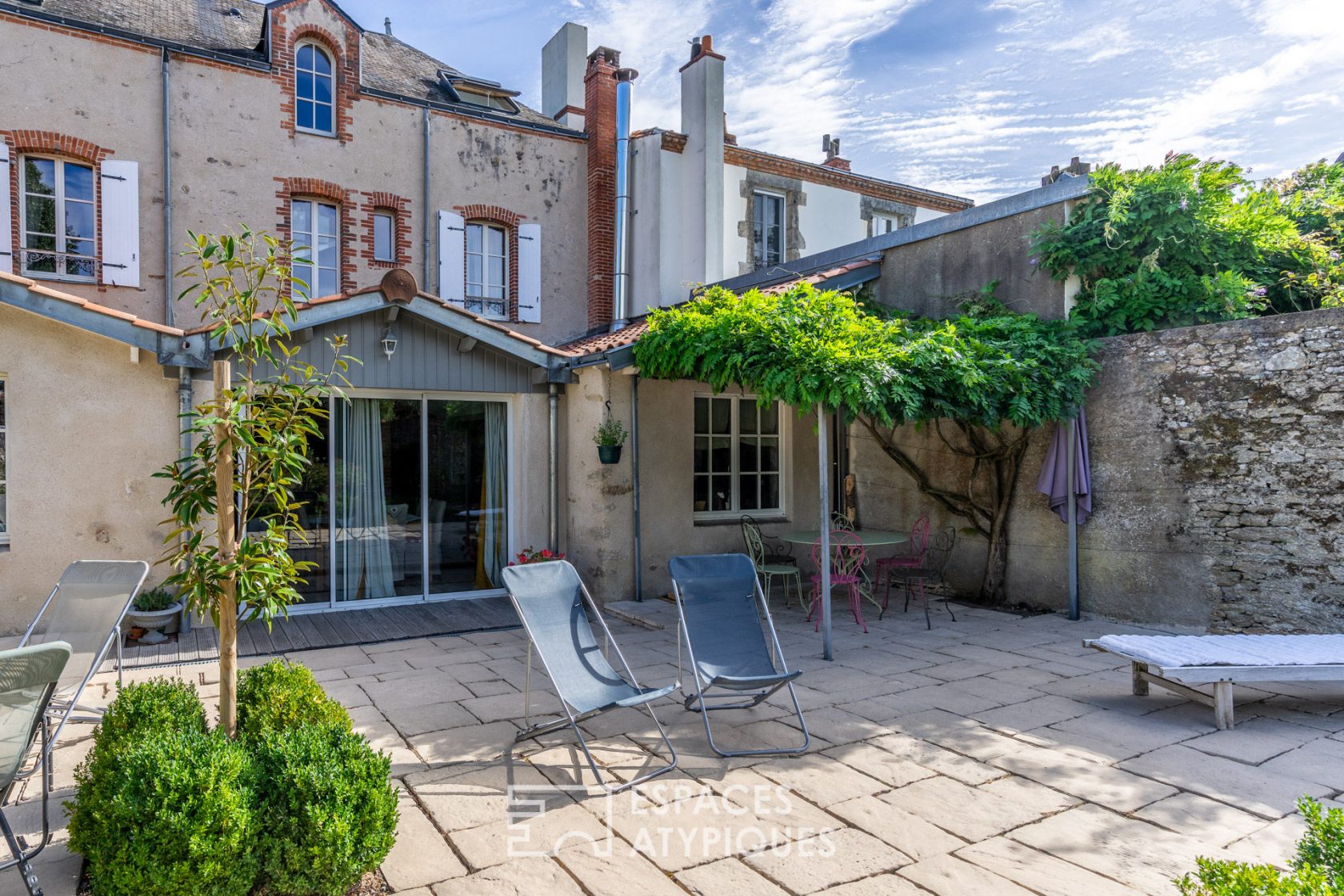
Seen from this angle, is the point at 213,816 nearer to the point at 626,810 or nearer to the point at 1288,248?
the point at 626,810

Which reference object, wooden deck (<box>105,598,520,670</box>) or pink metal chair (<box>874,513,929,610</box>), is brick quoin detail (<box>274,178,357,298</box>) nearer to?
wooden deck (<box>105,598,520,670</box>)

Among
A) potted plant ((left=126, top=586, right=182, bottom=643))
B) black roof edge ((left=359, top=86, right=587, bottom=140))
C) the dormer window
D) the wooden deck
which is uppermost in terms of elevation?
the dormer window

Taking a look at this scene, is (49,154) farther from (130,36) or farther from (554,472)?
(554,472)

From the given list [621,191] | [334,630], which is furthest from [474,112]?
[334,630]

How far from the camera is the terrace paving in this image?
3037mm

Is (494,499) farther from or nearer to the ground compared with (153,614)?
farther from the ground

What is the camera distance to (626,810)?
3.57 m

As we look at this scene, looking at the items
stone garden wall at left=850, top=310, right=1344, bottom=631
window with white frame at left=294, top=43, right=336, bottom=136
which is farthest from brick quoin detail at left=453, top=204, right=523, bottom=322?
stone garden wall at left=850, top=310, right=1344, bottom=631

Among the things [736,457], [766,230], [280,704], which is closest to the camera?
[280,704]

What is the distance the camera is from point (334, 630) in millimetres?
7062

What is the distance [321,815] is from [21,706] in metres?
1.08

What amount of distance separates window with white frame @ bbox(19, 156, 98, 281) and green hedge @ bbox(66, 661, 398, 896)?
7549mm

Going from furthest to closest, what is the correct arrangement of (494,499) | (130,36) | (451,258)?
(451,258)
(130,36)
(494,499)

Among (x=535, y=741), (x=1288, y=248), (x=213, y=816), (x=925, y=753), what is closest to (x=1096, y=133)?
(x=1288, y=248)
